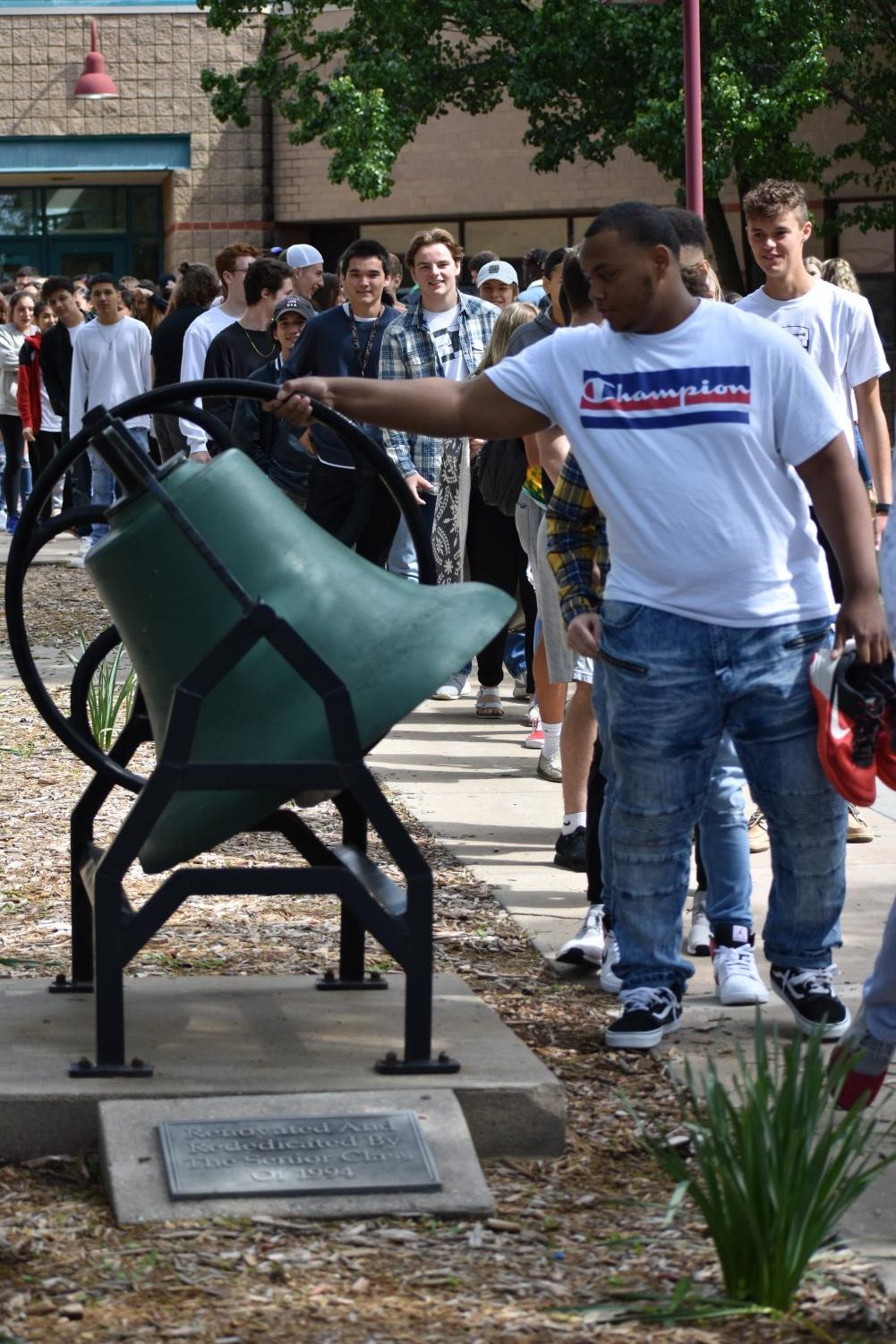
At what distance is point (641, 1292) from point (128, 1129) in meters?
1.06

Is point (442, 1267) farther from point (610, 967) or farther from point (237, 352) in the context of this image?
point (237, 352)

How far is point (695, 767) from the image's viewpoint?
14.3 ft

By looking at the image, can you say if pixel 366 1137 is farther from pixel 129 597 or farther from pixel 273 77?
pixel 273 77

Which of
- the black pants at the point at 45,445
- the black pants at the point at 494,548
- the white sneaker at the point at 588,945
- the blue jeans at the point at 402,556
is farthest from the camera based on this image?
the black pants at the point at 45,445

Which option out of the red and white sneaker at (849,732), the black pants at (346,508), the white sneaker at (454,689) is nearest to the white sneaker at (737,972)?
the red and white sneaker at (849,732)

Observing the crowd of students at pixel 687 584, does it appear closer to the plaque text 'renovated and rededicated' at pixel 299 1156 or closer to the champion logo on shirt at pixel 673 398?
the champion logo on shirt at pixel 673 398

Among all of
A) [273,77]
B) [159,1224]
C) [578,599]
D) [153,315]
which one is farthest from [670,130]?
[159,1224]

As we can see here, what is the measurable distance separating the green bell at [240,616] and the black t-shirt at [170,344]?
8.19 meters

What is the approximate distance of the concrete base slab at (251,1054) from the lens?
3.87 meters

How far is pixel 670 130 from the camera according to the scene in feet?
73.9

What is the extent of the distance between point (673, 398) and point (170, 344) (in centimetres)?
822

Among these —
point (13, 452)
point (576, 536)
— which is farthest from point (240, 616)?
point (13, 452)

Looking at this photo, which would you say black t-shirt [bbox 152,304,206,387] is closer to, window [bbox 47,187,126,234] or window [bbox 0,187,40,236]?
window [bbox 47,187,126,234]

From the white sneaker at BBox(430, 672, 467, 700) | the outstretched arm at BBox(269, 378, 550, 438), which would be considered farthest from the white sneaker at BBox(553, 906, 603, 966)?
the white sneaker at BBox(430, 672, 467, 700)
